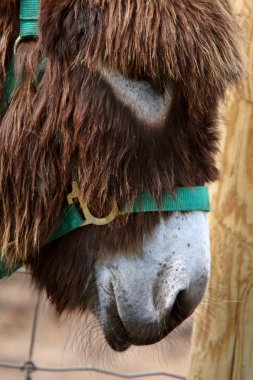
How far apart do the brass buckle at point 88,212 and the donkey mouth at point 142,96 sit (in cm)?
22

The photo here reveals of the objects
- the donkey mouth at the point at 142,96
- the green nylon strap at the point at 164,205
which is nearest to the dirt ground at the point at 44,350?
the green nylon strap at the point at 164,205

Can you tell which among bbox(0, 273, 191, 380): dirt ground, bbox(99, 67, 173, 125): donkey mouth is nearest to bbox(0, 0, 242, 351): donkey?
bbox(99, 67, 173, 125): donkey mouth

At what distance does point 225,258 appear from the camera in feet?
7.73

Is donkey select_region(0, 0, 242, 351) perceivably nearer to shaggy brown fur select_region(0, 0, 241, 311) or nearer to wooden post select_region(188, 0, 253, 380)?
shaggy brown fur select_region(0, 0, 241, 311)

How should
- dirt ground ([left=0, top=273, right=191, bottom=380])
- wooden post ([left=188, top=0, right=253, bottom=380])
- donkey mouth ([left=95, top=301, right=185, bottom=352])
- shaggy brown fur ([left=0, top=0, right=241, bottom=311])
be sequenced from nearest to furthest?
1. shaggy brown fur ([left=0, top=0, right=241, bottom=311])
2. donkey mouth ([left=95, top=301, right=185, bottom=352])
3. wooden post ([left=188, top=0, right=253, bottom=380])
4. dirt ground ([left=0, top=273, right=191, bottom=380])

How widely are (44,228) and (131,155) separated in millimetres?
276

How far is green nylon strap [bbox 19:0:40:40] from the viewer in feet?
6.52

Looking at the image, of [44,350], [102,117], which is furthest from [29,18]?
[44,350]

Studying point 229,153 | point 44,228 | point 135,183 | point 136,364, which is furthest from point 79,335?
point 136,364

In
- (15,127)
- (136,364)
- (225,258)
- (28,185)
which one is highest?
(15,127)

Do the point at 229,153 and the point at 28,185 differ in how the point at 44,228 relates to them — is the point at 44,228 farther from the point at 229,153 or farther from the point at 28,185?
the point at 229,153

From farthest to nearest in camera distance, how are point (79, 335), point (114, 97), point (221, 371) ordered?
point (221, 371) → point (79, 335) → point (114, 97)

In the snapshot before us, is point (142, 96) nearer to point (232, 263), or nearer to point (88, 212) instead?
point (88, 212)

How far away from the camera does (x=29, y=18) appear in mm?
1996
